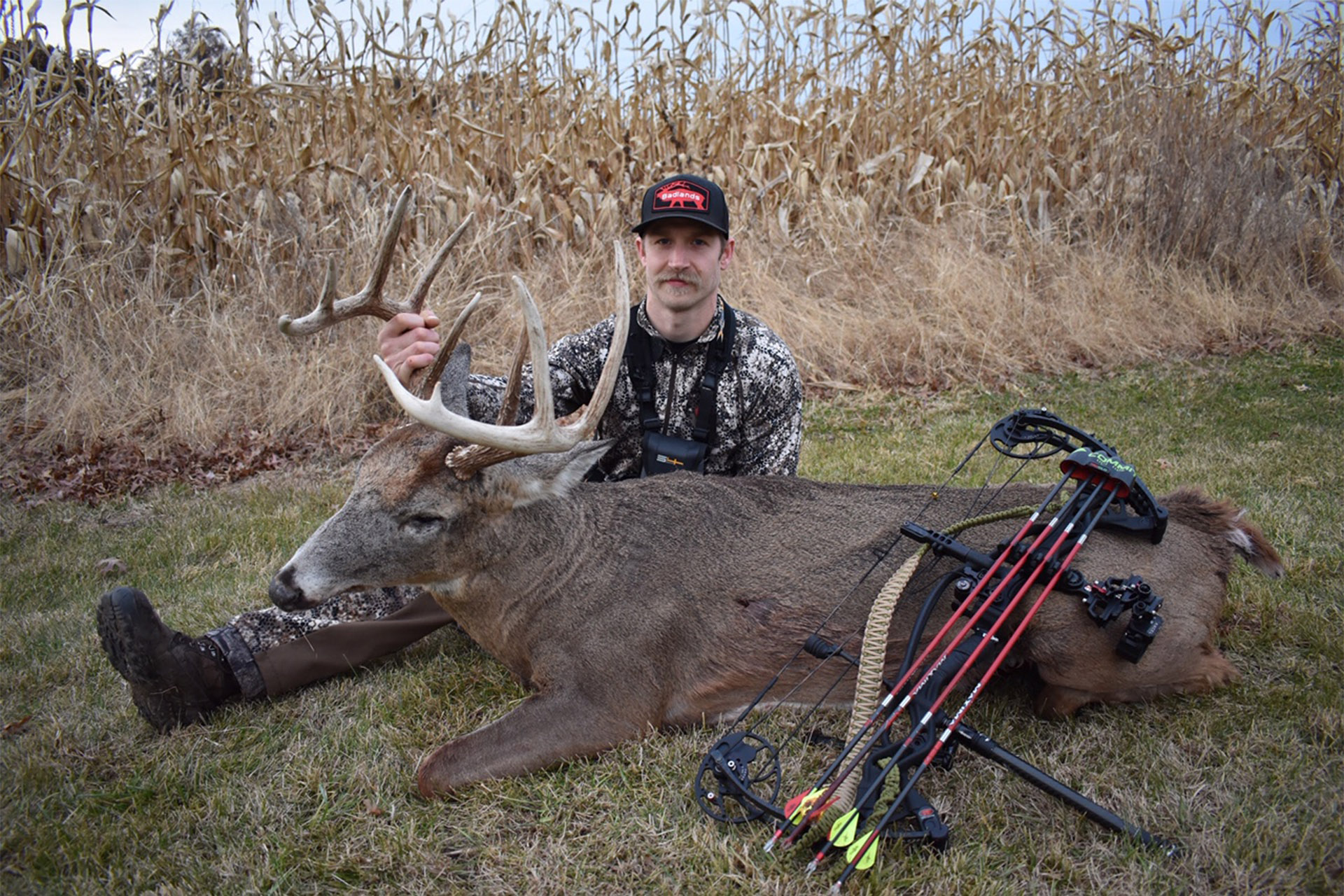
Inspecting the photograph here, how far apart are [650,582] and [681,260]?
1.55m

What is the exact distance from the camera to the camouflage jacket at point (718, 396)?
4.36m

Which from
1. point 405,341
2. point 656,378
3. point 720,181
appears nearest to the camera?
point 405,341

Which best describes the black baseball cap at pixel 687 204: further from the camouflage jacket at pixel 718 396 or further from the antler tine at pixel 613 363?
the antler tine at pixel 613 363

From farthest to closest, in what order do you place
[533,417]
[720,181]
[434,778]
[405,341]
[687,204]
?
1. [720,181]
2. [687,204]
3. [405,341]
4. [533,417]
5. [434,778]

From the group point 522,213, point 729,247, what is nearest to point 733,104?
point 522,213

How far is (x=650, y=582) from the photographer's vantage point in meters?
3.22

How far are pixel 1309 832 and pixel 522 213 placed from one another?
7.37m

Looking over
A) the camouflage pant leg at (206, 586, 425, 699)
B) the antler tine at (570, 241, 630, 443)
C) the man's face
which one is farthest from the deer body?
the man's face

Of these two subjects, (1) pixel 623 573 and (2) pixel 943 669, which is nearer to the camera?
(2) pixel 943 669

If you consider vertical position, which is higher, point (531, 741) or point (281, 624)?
point (281, 624)

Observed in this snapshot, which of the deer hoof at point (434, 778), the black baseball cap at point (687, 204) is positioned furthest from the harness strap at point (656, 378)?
the deer hoof at point (434, 778)

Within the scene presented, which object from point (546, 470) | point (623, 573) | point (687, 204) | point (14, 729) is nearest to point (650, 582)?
point (623, 573)

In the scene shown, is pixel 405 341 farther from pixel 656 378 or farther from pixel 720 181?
pixel 720 181

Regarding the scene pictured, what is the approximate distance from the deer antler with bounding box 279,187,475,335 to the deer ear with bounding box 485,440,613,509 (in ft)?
1.79
